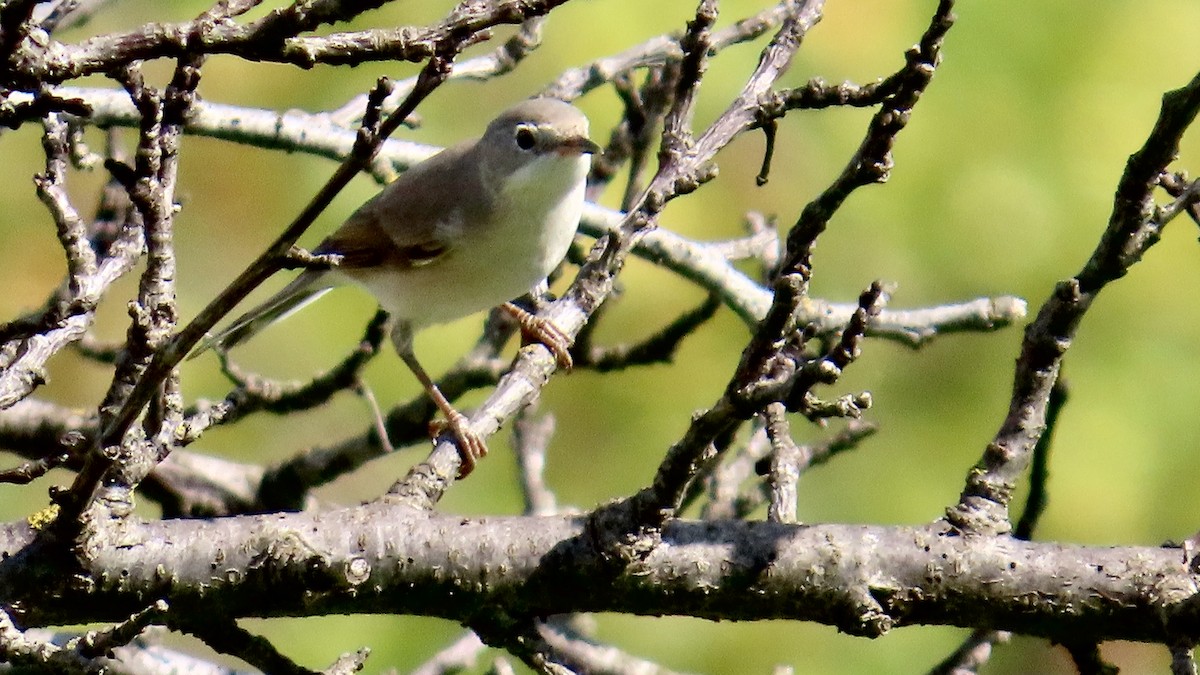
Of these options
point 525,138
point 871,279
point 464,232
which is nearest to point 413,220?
point 464,232

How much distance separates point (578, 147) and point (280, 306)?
4.03ft

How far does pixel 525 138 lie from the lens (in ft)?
13.7

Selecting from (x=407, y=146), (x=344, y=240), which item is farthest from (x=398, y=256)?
(x=407, y=146)

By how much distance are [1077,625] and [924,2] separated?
3.90 m

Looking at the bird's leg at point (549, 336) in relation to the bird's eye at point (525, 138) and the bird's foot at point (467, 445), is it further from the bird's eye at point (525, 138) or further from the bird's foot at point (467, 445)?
the bird's eye at point (525, 138)

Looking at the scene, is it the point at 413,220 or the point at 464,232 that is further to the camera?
the point at 413,220

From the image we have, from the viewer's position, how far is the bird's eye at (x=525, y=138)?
4.12 meters

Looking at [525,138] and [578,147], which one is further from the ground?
[525,138]

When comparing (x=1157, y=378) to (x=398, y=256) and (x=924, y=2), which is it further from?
(x=398, y=256)

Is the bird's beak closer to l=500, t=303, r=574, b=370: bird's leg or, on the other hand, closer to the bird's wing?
the bird's wing

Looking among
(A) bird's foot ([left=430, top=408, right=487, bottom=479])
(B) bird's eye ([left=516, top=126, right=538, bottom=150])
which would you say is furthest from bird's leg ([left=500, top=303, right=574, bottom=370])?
(B) bird's eye ([left=516, top=126, right=538, bottom=150])

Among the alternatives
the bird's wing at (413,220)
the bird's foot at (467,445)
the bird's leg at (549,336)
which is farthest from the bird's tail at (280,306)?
the bird's foot at (467,445)

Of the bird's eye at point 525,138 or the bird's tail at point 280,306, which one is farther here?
the bird's tail at point 280,306

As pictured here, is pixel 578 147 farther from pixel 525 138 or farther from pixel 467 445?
pixel 467 445
